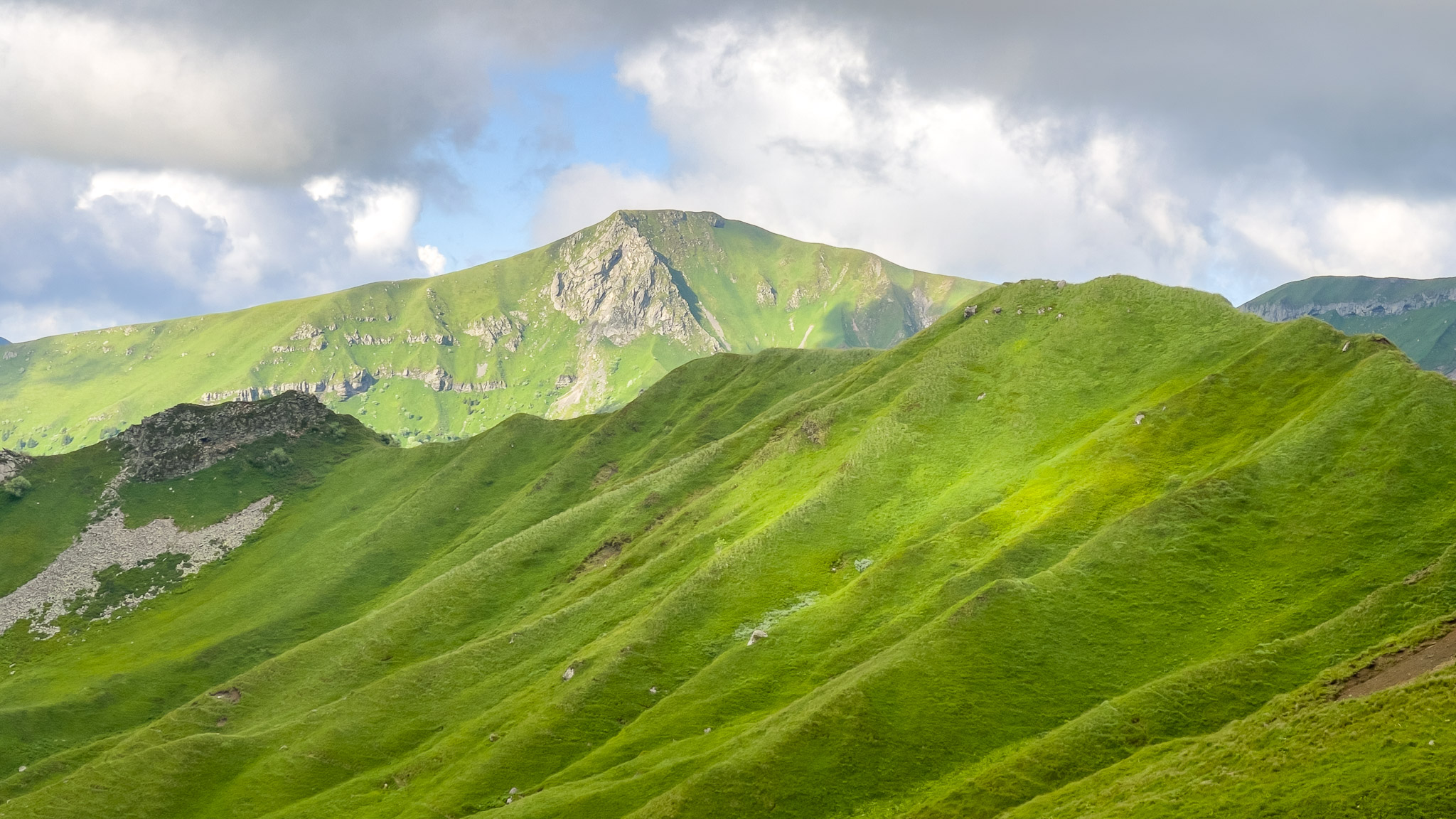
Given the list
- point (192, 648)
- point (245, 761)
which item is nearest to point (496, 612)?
point (245, 761)

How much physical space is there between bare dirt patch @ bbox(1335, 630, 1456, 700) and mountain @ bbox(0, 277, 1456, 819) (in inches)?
12.7

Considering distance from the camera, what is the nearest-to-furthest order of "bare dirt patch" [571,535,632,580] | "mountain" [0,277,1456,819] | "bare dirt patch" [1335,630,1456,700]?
"bare dirt patch" [1335,630,1456,700], "mountain" [0,277,1456,819], "bare dirt patch" [571,535,632,580]

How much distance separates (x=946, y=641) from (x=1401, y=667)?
40815 mm

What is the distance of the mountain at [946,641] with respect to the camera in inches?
3169

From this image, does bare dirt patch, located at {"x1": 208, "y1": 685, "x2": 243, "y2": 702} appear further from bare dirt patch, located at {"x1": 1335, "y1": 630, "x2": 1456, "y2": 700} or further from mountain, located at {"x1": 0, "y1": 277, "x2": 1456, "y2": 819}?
bare dirt patch, located at {"x1": 1335, "y1": 630, "x2": 1456, "y2": 700}

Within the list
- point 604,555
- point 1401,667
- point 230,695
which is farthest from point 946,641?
point 230,695

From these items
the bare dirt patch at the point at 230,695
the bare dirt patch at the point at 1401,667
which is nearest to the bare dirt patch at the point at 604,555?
the bare dirt patch at the point at 230,695

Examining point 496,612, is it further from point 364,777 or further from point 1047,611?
point 1047,611

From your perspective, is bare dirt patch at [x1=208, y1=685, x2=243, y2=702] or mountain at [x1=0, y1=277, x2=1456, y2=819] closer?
mountain at [x1=0, y1=277, x2=1456, y2=819]

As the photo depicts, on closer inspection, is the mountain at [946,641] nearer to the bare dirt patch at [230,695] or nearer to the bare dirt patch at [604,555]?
the bare dirt patch at [230,695]

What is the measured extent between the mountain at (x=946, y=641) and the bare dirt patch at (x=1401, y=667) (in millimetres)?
323

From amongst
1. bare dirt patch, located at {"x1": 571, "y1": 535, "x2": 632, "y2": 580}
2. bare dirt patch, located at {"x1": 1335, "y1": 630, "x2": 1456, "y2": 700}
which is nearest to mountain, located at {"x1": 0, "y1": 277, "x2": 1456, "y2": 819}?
bare dirt patch, located at {"x1": 1335, "y1": 630, "x2": 1456, "y2": 700}

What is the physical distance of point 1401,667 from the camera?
71.1 m

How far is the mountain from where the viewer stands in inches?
3169
